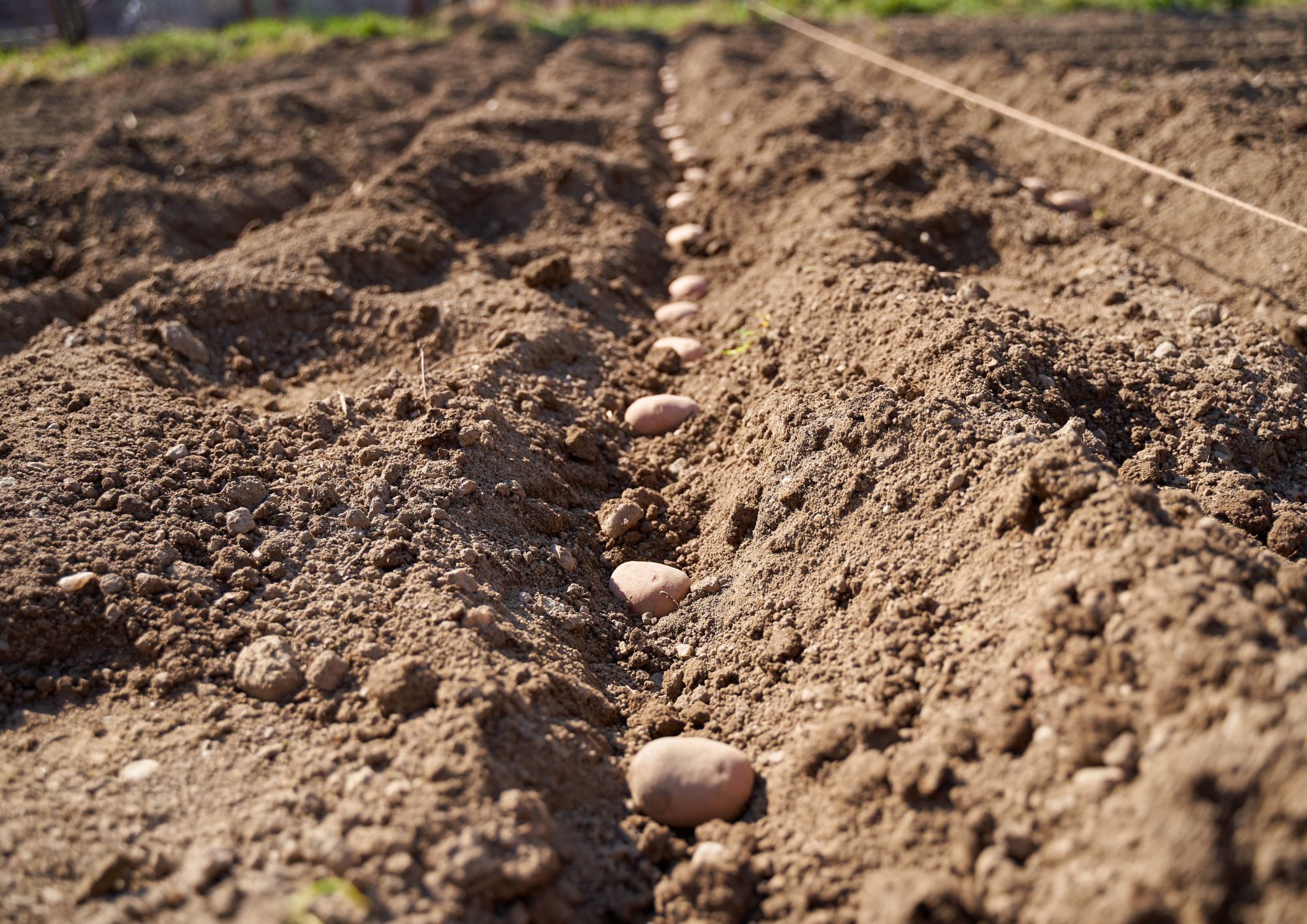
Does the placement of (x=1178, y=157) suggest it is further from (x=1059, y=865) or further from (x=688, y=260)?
(x=1059, y=865)

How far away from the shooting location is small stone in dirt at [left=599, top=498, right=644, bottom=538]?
2.82 metres

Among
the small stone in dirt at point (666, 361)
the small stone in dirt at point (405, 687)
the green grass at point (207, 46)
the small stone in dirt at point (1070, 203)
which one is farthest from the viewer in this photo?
the green grass at point (207, 46)

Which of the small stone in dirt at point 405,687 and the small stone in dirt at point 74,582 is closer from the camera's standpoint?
the small stone in dirt at point 405,687

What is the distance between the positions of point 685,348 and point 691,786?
2111 mm

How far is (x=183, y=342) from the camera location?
351 centimetres

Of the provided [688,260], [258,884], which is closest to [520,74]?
[688,260]

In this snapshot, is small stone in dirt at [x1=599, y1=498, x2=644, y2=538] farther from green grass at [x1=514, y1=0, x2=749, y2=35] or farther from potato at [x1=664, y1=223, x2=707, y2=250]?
green grass at [x1=514, y1=0, x2=749, y2=35]

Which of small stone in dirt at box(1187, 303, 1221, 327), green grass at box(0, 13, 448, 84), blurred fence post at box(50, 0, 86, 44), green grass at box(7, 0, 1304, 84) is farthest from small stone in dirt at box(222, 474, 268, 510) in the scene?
blurred fence post at box(50, 0, 86, 44)

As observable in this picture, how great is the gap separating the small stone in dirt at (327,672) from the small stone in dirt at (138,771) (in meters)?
0.36

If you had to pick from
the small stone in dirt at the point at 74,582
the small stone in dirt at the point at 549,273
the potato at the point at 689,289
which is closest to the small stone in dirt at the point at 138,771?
the small stone in dirt at the point at 74,582

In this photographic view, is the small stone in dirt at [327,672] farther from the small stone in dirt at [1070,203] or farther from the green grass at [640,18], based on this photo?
the green grass at [640,18]

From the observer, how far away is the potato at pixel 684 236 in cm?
468

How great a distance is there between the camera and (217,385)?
3402mm

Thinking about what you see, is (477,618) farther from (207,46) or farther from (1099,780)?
(207,46)
